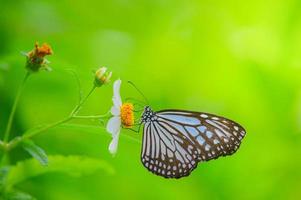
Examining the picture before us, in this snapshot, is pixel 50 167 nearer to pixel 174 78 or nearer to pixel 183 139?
A: pixel 183 139

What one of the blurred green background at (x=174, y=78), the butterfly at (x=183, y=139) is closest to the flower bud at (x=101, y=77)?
the butterfly at (x=183, y=139)

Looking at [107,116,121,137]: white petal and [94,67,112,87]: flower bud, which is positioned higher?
[94,67,112,87]: flower bud

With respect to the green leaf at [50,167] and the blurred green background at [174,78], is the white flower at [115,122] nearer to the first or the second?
the green leaf at [50,167]

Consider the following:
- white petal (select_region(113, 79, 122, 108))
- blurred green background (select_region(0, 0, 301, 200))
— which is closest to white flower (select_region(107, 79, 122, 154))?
white petal (select_region(113, 79, 122, 108))

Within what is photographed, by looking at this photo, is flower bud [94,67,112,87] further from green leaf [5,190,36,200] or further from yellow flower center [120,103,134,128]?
green leaf [5,190,36,200]

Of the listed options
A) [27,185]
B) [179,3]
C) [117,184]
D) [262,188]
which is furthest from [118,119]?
[179,3]

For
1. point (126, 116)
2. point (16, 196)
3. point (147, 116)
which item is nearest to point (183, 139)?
point (147, 116)
